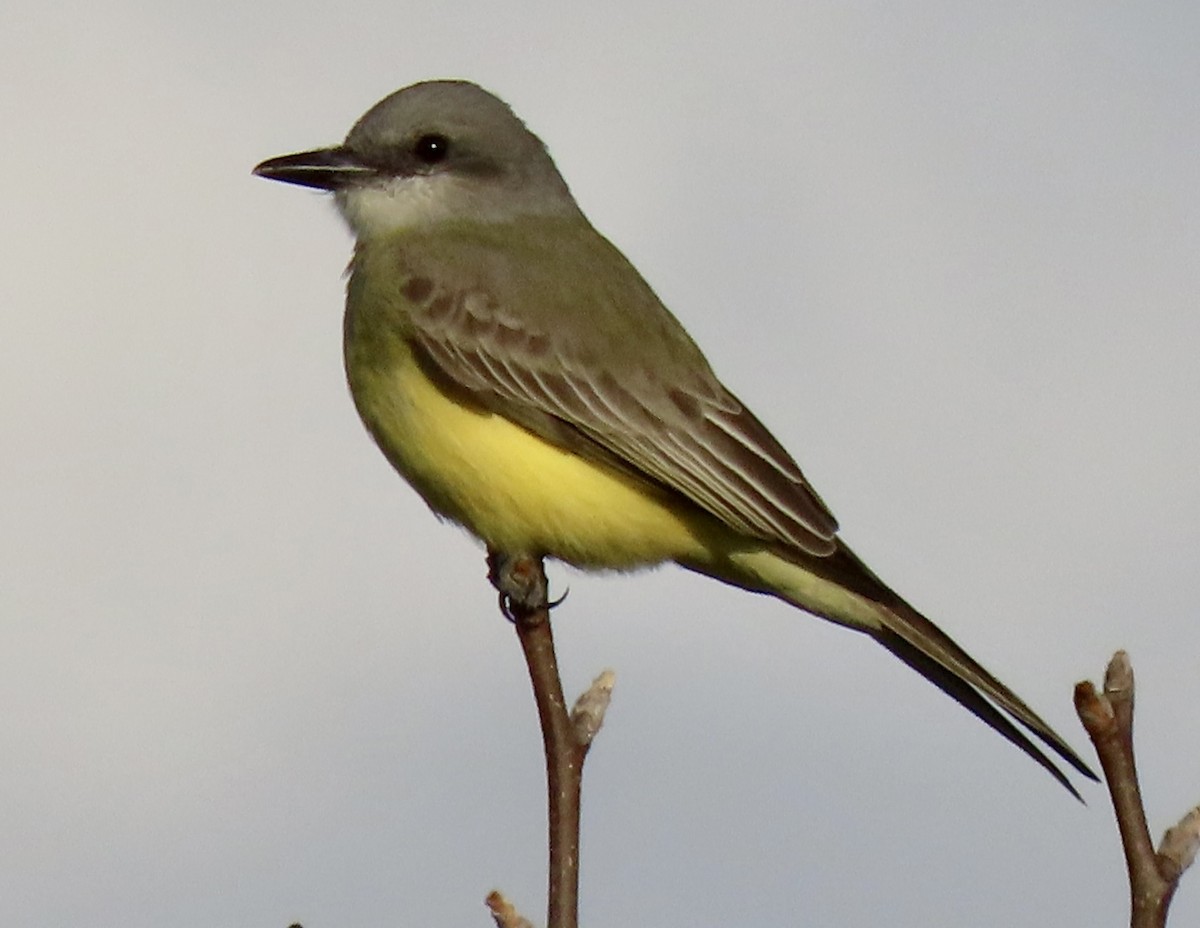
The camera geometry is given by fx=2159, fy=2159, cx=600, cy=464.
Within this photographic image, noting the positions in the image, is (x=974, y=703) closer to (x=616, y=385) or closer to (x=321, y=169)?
(x=616, y=385)

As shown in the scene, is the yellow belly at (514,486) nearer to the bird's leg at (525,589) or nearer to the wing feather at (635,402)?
the wing feather at (635,402)

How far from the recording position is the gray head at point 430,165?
726cm

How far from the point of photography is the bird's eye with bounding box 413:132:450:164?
743 cm

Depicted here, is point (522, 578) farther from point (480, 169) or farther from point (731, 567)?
point (480, 169)

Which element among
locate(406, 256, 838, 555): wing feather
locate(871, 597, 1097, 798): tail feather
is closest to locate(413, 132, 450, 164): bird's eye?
locate(406, 256, 838, 555): wing feather

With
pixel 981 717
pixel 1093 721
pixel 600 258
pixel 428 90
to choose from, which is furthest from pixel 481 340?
pixel 1093 721

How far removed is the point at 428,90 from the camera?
7.48 metres

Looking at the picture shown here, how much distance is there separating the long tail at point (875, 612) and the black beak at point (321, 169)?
70.9 inches

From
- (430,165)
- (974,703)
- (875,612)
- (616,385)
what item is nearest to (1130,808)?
(974,703)

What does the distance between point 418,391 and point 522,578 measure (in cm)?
183

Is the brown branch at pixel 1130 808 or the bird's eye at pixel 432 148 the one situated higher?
the bird's eye at pixel 432 148

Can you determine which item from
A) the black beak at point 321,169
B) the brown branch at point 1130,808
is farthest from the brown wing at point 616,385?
the brown branch at point 1130,808

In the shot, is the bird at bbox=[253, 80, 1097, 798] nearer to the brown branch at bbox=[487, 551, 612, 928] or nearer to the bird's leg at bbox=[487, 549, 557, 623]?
the bird's leg at bbox=[487, 549, 557, 623]

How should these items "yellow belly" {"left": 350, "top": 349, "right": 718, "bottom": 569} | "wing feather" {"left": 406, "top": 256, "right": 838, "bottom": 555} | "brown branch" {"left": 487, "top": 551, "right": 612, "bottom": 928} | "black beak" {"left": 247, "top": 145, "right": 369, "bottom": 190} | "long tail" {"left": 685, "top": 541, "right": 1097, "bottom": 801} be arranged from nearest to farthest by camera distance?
"brown branch" {"left": 487, "top": 551, "right": 612, "bottom": 928}, "long tail" {"left": 685, "top": 541, "right": 1097, "bottom": 801}, "yellow belly" {"left": 350, "top": 349, "right": 718, "bottom": 569}, "wing feather" {"left": 406, "top": 256, "right": 838, "bottom": 555}, "black beak" {"left": 247, "top": 145, "right": 369, "bottom": 190}
